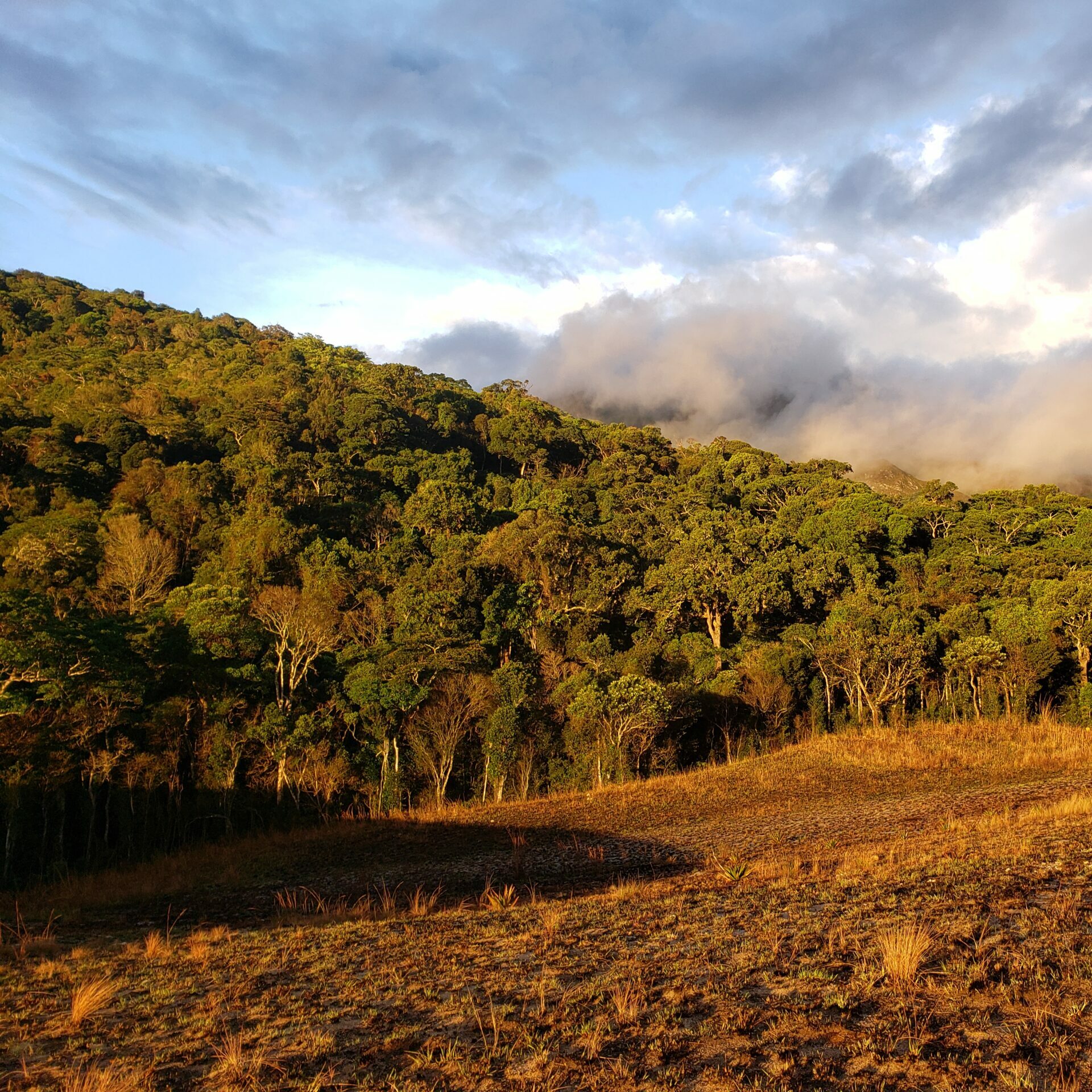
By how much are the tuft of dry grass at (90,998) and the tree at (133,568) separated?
2525 centimetres

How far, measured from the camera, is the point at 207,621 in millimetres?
24344

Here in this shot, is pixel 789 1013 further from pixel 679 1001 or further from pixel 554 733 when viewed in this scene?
pixel 554 733

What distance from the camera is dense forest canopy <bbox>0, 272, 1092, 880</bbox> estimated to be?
22688 millimetres

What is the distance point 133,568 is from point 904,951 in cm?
3261

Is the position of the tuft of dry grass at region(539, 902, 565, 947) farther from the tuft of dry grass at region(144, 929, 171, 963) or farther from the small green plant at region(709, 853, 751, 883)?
the tuft of dry grass at region(144, 929, 171, 963)

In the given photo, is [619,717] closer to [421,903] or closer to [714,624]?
[714,624]

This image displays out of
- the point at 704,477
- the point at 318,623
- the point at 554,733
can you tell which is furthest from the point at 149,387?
the point at 554,733

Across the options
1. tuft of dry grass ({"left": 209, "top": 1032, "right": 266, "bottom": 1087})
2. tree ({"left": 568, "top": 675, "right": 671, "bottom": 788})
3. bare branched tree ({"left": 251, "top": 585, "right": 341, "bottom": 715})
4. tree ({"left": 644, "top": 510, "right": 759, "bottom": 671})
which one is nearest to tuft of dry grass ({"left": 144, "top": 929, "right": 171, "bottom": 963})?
tuft of dry grass ({"left": 209, "top": 1032, "right": 266, "bottom": 1087})

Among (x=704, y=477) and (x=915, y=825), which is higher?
(x=704, y=477)

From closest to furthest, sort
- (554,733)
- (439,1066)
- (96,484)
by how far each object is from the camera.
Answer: (439,1066)
(554,733)
(96,484)

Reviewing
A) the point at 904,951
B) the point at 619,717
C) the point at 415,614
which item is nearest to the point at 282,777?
the point at 415,614

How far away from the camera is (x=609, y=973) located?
6070 millimetres

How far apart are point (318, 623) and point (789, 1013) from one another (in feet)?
80.9

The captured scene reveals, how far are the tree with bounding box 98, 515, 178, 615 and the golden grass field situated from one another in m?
19.3
